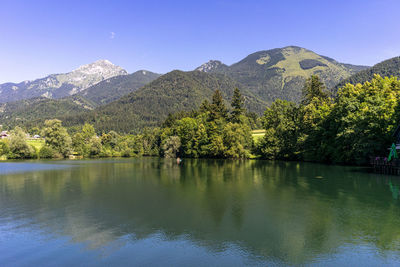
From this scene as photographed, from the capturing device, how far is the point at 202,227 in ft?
→ 61.5

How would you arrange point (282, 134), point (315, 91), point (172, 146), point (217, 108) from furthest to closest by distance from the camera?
1. point (172, 146)
2. point (217, 108)
3. point (282, 134)
4. point (315, 91)

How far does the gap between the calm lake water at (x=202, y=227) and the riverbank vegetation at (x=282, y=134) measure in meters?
26.4

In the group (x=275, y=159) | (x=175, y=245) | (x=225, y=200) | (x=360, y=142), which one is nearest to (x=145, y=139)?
(x=275, y=159)

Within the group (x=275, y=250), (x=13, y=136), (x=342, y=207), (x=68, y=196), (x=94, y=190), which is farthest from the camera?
(x=13, y=136)

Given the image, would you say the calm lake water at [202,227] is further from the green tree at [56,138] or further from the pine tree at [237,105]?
the green tree at [56,138]

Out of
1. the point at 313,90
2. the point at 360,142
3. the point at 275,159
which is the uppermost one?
the point at 313,90

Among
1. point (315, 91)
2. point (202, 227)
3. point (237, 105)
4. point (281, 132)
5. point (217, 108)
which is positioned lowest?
point (202, 227)

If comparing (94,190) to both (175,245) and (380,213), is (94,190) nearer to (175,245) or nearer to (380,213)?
(175,245)

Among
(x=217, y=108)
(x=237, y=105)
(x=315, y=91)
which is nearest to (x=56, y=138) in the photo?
(x=217, y=108)

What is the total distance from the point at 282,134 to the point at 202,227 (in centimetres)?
7656

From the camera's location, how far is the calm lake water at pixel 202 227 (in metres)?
14.0

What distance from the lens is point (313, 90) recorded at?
8731 cm

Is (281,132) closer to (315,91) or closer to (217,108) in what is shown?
(315,91)

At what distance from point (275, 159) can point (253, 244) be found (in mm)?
80903
